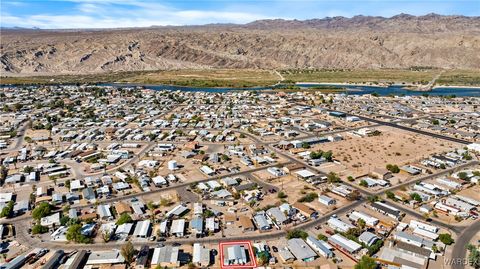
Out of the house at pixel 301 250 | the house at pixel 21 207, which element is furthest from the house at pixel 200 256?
the house at pixel 21 207

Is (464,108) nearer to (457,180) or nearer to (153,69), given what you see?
(457,180)

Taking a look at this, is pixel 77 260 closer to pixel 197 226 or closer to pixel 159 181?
pixel 197 226

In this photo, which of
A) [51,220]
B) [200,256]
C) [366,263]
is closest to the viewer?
[366,263]

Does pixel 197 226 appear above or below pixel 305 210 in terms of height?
below

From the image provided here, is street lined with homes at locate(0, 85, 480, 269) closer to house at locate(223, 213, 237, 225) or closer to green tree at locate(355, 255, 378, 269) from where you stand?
house at locate(223, 213, 237, 225)

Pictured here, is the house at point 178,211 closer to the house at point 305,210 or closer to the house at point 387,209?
the house at point 305,210

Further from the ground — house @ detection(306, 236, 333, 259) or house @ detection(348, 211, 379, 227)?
house @ detection(348, 211, 379, 227)

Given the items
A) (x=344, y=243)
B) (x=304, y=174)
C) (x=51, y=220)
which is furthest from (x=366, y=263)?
(x=51, y=220)

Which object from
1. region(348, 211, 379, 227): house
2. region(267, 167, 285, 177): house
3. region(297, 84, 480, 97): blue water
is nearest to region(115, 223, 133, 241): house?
region(267, 167, 285, 177): house
